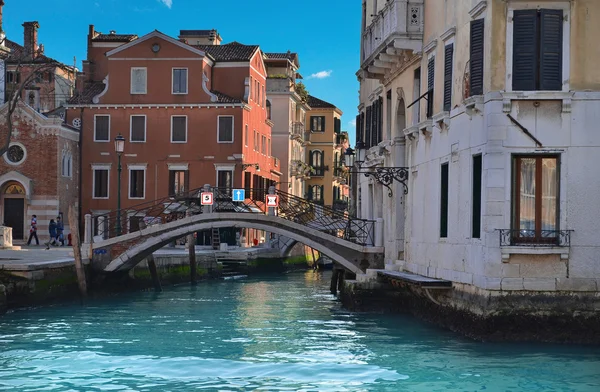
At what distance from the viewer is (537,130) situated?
15.6 meters

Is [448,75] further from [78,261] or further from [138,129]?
[138,129]

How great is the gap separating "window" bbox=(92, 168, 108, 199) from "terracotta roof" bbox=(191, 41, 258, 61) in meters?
6.91

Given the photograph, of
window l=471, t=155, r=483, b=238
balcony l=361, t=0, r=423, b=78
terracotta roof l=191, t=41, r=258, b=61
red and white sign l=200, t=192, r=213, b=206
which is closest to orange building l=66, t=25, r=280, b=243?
terracotta roof l=191, t=41, r=258, b=61

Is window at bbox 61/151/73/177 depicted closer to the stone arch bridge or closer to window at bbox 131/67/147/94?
window at bbox 131/67/147/94

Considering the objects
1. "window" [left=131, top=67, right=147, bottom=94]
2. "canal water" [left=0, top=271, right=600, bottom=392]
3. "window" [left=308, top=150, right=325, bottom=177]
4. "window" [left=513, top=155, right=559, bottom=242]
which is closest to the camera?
"canal water" [left=0, top=271, right=600, bottom=392]

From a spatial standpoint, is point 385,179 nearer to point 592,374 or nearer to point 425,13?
point 425,13

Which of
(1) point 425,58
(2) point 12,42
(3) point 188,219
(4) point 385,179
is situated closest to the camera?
(1) point 425,58

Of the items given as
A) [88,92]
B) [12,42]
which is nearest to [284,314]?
[88,92]

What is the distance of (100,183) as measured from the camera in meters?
45.1

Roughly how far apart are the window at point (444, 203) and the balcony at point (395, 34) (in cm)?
313

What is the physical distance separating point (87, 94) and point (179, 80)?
173 inches

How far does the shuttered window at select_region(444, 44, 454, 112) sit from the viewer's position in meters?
18.1

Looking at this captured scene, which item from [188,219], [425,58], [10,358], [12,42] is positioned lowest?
[10,358]

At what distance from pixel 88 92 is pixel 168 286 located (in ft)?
53.7
